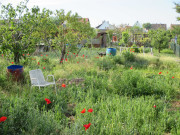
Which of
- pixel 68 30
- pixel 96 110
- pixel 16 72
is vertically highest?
pixel 68 30

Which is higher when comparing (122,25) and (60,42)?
(122,25)

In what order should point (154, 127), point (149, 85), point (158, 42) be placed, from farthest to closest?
1. point (158, 42)
2. point (149, 85)
3. point (154, 127)

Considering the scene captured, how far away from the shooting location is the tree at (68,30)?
934 cm

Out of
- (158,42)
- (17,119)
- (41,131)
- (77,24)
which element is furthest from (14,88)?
(158,42)

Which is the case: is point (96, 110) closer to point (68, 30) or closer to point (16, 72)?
point (16, 72)

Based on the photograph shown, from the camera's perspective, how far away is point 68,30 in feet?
32.3

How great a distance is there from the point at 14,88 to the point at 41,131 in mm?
2806

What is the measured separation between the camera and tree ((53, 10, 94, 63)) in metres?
9.34

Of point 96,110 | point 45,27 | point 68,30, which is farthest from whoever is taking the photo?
point 68,30

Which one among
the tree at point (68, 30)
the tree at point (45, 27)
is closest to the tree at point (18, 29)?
the tree at point (45, 27)

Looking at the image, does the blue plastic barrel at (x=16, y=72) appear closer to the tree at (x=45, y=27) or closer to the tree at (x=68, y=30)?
the tree at (x=45, y=27)

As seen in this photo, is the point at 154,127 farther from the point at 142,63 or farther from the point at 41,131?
the point at 142,63

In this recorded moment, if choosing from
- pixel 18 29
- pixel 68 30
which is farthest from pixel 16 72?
pixel 68 30

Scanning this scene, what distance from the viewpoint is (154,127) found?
3096 millimetres
